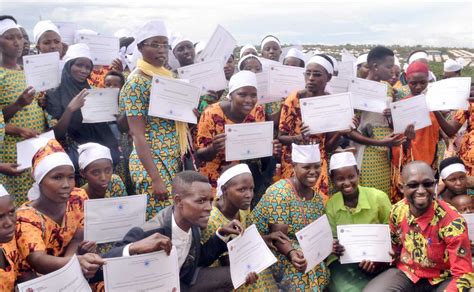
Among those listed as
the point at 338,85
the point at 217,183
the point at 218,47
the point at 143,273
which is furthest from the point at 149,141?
the point at 338,85

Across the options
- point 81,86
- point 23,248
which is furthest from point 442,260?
point 81,86

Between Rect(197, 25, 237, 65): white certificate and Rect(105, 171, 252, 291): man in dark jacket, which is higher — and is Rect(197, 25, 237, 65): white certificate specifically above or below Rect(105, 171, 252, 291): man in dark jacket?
above

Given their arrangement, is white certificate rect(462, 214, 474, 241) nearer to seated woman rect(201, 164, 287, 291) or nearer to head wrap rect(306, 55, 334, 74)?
seated woman rect(201, 164, 287, 291)

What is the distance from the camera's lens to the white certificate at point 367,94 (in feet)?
18.7

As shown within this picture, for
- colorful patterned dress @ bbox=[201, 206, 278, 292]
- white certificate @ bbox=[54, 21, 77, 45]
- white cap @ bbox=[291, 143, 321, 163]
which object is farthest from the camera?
white certificate @ bbox=[54, 21, 77, 45]

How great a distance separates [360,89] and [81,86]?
2931mm

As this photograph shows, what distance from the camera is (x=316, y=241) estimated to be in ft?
14.8

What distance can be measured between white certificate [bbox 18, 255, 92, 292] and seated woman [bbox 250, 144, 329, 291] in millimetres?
1826

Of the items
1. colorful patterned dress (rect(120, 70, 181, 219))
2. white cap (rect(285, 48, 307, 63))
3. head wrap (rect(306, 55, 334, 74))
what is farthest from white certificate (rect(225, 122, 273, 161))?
white cap (rect(285, 48, 307, 63))

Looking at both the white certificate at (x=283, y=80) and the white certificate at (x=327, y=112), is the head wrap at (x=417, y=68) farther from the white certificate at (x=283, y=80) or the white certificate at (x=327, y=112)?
the white certificate at (x=283, y=80)

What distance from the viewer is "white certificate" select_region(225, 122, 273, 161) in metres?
5.04

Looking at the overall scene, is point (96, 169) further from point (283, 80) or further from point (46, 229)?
point (283, 80)

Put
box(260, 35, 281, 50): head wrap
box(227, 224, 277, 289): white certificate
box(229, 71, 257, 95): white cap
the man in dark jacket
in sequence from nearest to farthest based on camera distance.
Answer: the man in dark jacket → box(227, 224, 277, 289): white certificate → box(229, 71, 257, 95): white cap → box(260, 35, 281, 50): head wrap

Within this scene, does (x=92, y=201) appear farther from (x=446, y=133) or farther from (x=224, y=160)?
(x=446, y=133)
